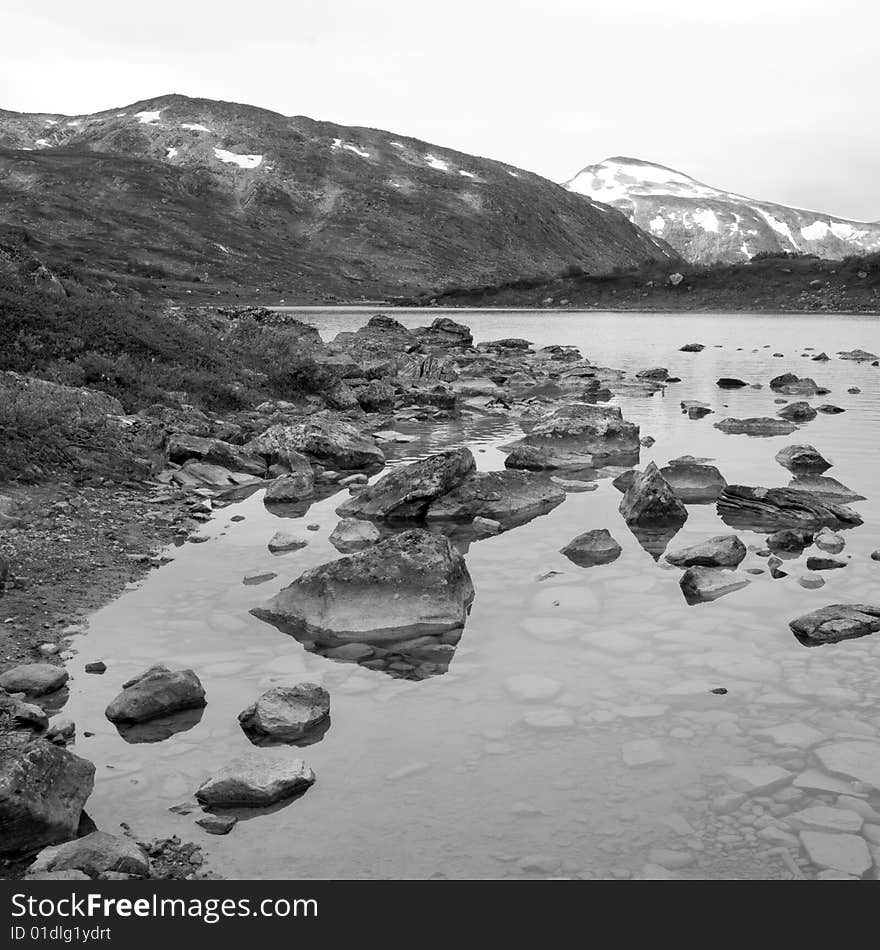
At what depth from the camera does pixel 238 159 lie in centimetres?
17575

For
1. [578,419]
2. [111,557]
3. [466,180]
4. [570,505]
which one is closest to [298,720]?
[111,557]

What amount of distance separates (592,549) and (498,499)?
2318 millimetres

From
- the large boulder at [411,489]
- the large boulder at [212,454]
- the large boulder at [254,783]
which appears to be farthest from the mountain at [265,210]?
the large boulder at [254,783]

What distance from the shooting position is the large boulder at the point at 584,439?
1627cm

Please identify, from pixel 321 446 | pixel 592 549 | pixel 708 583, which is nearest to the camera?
pixel 708 583

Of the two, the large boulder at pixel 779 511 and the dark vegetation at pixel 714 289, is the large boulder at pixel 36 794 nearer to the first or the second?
the large boulder at pixel 779 511

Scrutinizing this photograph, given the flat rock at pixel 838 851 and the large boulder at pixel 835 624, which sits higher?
the large boulder at pixel 835 624

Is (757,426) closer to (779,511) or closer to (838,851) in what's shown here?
(779,511)

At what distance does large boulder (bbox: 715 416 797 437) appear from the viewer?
19.3 meters

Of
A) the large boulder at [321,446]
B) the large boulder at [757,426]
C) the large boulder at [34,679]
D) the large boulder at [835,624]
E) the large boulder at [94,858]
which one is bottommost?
the large boulder at [34,679]

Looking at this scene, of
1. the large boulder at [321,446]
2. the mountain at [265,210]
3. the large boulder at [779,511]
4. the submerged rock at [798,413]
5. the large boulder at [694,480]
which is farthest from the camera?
the mountain at [265,210]

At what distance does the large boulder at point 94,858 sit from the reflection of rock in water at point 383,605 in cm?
294

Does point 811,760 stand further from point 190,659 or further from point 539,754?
point 190,659

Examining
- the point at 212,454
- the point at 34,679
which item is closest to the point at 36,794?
the point at 34,679
